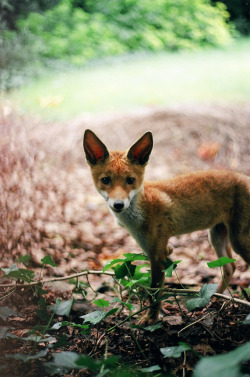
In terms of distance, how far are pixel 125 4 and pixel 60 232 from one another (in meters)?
2.43

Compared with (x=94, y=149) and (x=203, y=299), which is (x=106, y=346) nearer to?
(x=203, y=299)

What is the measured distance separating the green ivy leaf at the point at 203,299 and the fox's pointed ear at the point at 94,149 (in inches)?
39.9

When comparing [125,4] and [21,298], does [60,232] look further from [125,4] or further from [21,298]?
[125,4]

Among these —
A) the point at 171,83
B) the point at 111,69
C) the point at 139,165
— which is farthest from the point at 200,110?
the point at 139,165

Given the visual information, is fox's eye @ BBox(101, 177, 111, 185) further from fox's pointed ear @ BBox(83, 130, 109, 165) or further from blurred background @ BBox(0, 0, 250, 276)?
blurred background @ BBox(0, 0, 250, 276)

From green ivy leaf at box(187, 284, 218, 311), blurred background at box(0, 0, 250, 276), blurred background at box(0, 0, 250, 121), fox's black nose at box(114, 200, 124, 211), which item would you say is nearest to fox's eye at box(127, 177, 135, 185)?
fox's black nose at box(114, 200, 124, 211)

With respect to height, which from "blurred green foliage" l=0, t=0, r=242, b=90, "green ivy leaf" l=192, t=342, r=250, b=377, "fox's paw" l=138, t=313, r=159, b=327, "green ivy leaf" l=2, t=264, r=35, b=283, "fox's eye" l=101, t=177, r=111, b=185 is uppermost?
"blurred green foliage" l=0, t=0, r=242, b=90

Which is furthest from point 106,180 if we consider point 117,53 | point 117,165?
point 117,53

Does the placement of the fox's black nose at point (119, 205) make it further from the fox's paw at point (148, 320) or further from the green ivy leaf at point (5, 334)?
the green ivy leaf at point (5, 334)

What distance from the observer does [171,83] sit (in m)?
5.02

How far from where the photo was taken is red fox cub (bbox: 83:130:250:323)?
95.1 inches

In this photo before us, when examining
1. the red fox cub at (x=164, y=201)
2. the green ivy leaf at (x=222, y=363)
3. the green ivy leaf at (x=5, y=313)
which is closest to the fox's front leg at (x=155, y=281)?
the red fox cub at (x=164, y=201)

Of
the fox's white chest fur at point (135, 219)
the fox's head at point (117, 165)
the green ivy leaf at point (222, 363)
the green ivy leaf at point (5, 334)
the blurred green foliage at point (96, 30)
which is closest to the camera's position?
the green ivy leaf at point (222, 363)

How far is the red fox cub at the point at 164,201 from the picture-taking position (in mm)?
2416
